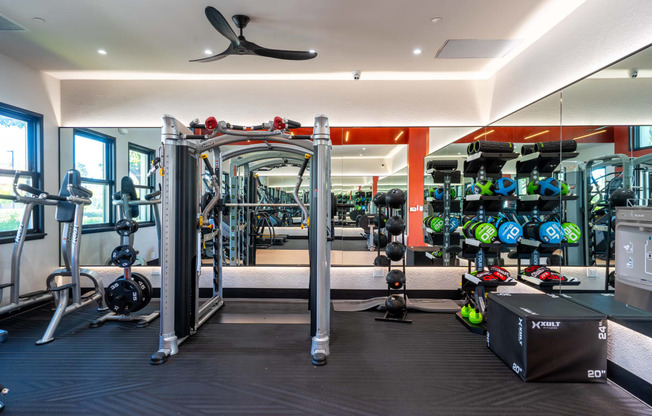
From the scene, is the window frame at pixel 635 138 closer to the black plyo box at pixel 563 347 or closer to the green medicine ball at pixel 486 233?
the black plyo box at pixel 563 347

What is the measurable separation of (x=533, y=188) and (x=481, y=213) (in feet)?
1.87

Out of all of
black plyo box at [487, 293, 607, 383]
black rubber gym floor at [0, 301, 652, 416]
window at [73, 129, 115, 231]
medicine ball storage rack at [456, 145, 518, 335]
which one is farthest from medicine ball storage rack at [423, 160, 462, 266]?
window at [73, 129, 115, 231]

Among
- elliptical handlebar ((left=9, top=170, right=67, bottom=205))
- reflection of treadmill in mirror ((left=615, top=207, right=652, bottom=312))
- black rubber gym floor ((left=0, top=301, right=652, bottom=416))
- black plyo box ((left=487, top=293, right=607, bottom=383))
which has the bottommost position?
black rubber gym floor ((left=0, top=301, right=652, bottom=416))

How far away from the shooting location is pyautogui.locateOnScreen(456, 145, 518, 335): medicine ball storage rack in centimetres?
320

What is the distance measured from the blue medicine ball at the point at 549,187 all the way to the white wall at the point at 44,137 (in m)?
5.91

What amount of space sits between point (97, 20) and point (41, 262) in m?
3.06

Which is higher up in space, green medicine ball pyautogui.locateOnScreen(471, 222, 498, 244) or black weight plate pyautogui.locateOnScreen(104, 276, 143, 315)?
green medicine ball pyautogui.locateOnScreen(471, 222, 498, 244)

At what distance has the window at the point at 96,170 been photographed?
13.8ft

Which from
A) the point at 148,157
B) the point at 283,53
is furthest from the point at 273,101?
the point at 148,157

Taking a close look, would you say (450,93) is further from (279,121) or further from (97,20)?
(97,20)

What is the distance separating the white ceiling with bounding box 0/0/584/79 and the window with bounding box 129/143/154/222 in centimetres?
113

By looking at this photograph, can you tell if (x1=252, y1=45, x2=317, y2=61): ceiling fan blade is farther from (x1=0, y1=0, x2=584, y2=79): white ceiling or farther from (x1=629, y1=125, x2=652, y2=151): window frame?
(x1=629, y1=125, x2=652, y2=151): window frame

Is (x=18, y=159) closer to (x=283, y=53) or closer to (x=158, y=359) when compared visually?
(x=158, y=359)

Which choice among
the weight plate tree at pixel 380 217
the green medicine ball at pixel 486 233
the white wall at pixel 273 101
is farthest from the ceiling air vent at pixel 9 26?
the green medicine ball at pixel 486 233
